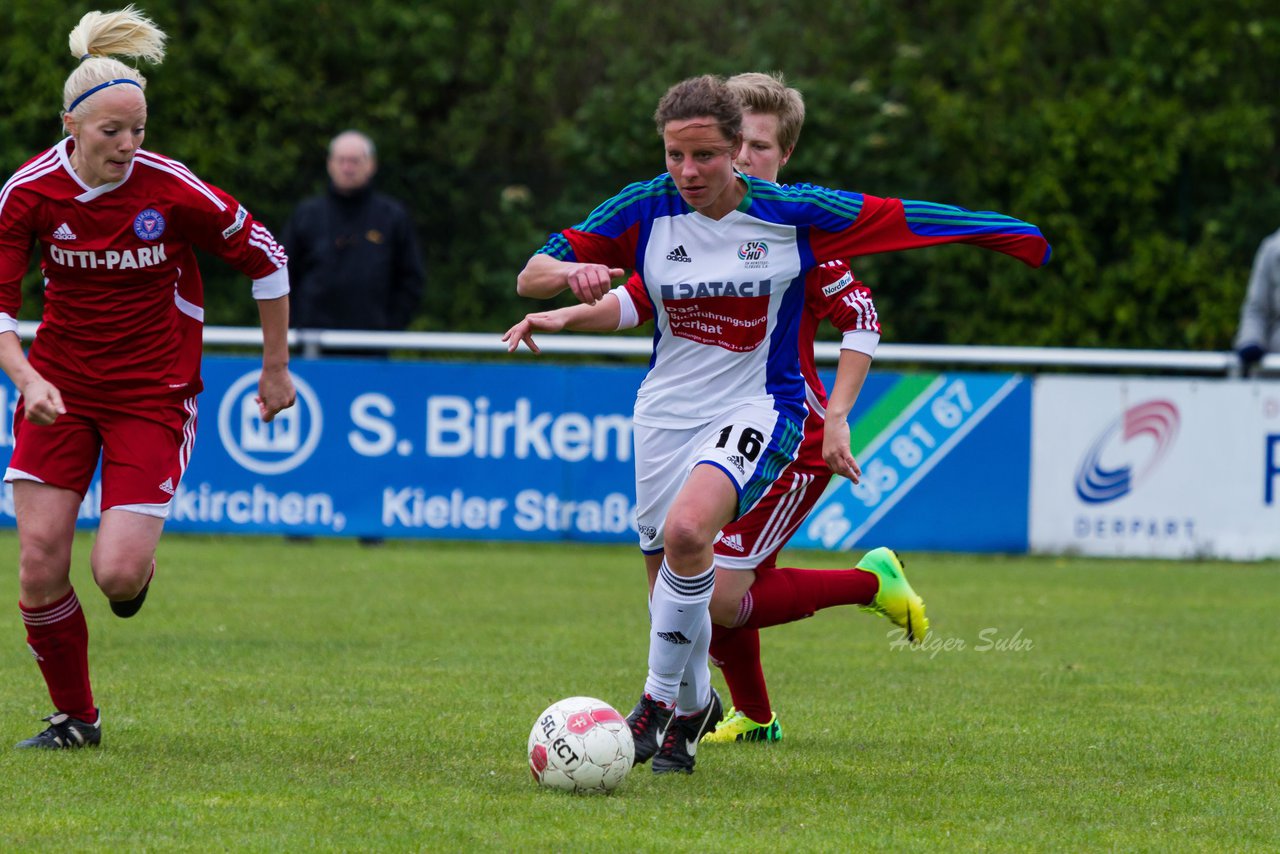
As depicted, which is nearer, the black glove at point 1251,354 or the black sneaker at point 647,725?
the black sneaker at point 647,725

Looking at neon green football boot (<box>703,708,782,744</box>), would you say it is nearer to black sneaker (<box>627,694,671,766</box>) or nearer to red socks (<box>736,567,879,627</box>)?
red socks (<box>736,567,879,627</box>)

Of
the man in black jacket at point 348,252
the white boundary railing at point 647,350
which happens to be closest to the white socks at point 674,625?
the white boundary railing at point 647,350

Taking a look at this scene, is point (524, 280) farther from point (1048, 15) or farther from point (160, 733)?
point (1048, 15)

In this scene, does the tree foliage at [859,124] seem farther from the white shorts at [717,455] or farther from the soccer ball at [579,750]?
the soccer ball at [579,750]

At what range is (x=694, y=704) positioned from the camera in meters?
5.93

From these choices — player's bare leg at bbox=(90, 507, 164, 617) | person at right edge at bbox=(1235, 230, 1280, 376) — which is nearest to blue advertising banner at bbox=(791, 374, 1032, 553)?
person at right edge at bbox=(1235, 230, 1280, 376)

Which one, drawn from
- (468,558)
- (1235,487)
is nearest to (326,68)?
(468,558)

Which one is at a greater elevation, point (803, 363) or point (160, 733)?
point (803, 363)

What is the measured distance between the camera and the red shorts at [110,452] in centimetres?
594

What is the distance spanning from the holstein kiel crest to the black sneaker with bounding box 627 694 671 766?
2.06 metres

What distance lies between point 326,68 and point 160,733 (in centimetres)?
1128

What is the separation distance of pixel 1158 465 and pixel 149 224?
27.1 feet

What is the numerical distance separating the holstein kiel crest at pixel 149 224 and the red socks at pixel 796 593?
7.16ft

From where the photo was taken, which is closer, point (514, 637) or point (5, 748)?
point (5, 748)
